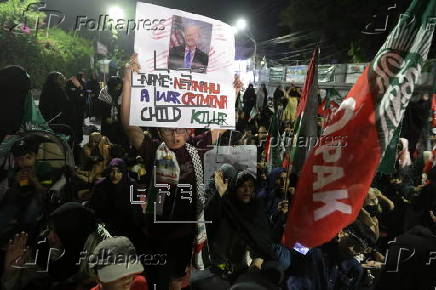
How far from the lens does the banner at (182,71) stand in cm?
296

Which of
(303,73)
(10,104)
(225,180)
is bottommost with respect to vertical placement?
(225,180)

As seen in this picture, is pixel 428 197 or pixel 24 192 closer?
pixel 24 192

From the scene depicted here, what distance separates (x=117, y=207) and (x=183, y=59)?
1259 millimetres

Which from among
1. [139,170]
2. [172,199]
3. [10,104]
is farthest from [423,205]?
[10,104]

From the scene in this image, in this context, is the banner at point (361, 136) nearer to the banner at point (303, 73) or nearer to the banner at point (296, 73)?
the banner at point (303, 73)

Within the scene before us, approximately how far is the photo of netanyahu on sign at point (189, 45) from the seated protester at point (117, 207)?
3.35 ft

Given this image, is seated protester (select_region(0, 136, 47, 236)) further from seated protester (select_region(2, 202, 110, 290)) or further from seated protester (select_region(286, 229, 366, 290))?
seated protester (select_region(286, 229, 366, 290))

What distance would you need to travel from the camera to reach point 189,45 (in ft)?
10.3

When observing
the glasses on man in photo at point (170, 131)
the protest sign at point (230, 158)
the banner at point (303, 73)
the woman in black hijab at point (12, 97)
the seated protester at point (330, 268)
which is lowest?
the seated protester at point (330, 268)

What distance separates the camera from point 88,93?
6.19 m

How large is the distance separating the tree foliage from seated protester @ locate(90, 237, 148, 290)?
1.92 meters

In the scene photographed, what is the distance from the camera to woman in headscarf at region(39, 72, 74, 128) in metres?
4.44

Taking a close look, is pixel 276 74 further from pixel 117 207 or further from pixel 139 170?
pixel 117 207

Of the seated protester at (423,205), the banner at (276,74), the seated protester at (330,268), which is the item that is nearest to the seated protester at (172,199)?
the seated protester at (330,268)
